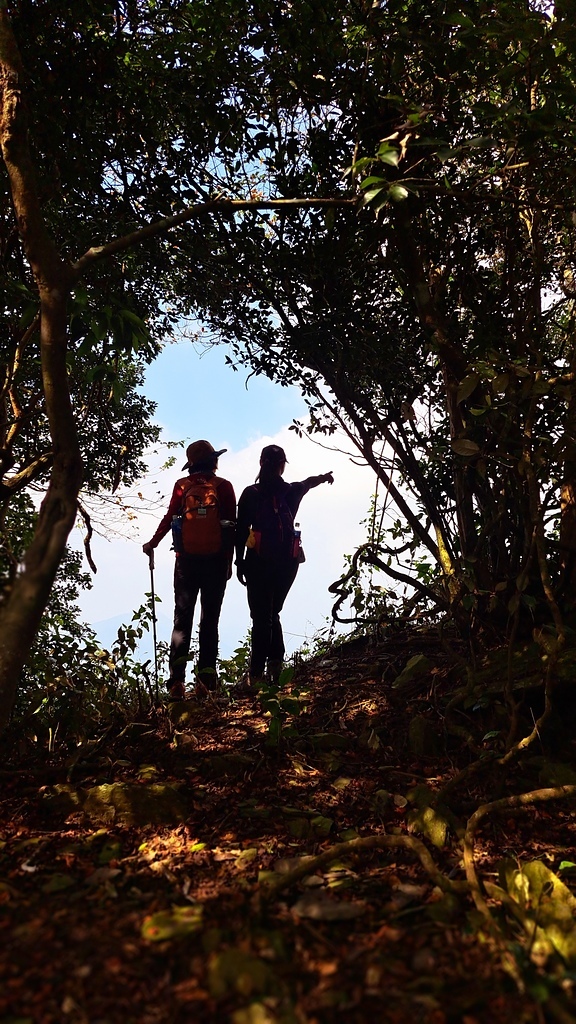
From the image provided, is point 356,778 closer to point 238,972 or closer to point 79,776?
point 79,776

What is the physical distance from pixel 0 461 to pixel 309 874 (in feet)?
13.9

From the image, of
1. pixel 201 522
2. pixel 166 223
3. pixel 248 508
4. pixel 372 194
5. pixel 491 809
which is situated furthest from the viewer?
pixel 248 508

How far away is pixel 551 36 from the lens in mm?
4301

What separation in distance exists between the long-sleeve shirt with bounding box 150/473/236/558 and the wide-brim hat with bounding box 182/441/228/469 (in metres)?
0.18

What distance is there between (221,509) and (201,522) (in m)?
0.28

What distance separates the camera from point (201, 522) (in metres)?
6.90

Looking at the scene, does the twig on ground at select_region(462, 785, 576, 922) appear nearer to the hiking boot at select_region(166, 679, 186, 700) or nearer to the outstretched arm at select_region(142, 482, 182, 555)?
the hiking boot at select_region(166, 679, 186, 700)

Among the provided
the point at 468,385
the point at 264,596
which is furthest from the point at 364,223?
the point at 264,596

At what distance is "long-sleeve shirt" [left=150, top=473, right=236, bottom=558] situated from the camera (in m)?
7.02

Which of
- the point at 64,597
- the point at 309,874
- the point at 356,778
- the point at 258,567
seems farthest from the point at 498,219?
the point at 64,597

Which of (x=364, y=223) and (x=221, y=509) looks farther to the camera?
(x=221, y=509)

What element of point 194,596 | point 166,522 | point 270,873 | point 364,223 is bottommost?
point 270,873

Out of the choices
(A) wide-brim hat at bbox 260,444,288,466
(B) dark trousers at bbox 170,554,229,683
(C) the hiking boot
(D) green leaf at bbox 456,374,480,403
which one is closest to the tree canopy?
(D) green leaf at bbox 456,374,480,403

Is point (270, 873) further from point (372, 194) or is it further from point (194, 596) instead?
point (194, 596)
